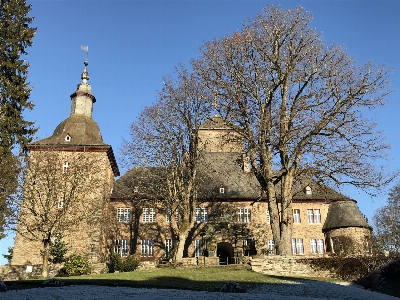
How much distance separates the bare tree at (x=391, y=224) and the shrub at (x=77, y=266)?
29.4 m

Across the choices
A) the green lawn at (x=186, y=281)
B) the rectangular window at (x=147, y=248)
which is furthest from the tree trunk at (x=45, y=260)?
the rectangular window at (x=147, y=248)

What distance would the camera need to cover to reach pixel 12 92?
1150 inches

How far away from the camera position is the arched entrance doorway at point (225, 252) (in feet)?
120

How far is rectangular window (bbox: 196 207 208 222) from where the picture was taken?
36500 mm

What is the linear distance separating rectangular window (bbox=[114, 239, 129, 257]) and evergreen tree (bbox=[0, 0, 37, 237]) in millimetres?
11624

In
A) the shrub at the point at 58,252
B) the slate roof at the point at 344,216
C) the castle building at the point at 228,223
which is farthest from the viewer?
the castle building at the point at 228,223

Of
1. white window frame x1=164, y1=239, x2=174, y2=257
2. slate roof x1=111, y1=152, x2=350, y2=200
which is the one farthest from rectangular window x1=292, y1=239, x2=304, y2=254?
white window frame x1=164, y1=239, x2=174, y2=257

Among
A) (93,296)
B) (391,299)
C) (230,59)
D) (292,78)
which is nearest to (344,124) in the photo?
(292,78)

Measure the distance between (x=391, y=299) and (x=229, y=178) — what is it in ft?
82.2

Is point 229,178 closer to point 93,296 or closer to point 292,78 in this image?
point 292,78

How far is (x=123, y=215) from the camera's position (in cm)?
3656

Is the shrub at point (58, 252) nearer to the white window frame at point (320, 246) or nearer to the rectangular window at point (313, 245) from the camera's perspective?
the rectangular window at point (313, 245)

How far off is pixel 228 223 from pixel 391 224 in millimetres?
20234

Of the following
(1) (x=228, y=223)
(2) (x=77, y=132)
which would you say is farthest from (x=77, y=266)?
(1) (x=228, y=223)
